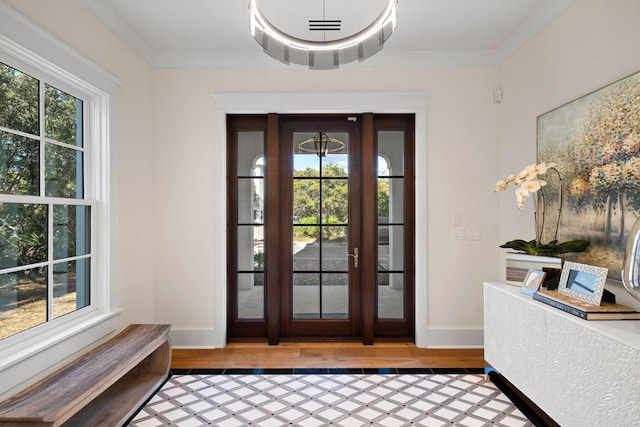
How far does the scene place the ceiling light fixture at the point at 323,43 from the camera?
5.96ft

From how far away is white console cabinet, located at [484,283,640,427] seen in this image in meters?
1.46

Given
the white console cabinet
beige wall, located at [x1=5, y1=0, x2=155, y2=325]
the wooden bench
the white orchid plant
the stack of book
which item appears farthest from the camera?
beige wall, located at [x1=5, y1=0, x2=155, y2=325]

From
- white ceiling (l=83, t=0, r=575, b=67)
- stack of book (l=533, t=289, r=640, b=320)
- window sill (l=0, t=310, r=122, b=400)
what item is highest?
white ceiling (l=83, t=0, r=575, b=67)

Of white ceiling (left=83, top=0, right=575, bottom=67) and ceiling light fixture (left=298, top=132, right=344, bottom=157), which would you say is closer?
white ceiling (left=83, top=0, right=575, bottom=67)

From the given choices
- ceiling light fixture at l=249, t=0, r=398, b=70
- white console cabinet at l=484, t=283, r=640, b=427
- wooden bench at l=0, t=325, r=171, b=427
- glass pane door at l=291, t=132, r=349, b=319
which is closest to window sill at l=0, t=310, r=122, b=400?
wooden bench at l=0, t=325, r=171, b=427

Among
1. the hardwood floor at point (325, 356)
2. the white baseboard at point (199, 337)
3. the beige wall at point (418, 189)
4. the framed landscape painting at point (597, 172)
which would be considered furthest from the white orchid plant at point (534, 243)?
the white baseboard at point (199, 337)

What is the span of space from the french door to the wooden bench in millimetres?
925

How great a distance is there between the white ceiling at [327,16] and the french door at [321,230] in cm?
62

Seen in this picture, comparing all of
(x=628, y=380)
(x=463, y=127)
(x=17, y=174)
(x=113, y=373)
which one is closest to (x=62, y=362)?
(x=113, y=373)

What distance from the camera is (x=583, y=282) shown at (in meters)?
1.91

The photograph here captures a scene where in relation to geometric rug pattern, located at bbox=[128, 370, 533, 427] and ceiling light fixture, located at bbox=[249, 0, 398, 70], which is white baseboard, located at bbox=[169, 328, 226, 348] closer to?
geometric rug pattern, located at bbox=[128, 370, 533, 427]

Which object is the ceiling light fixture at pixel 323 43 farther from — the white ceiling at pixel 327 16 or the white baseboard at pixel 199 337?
the white baseboard at pixel 199 337

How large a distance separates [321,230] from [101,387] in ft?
7.00

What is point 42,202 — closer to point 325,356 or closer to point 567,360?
point 325,356
